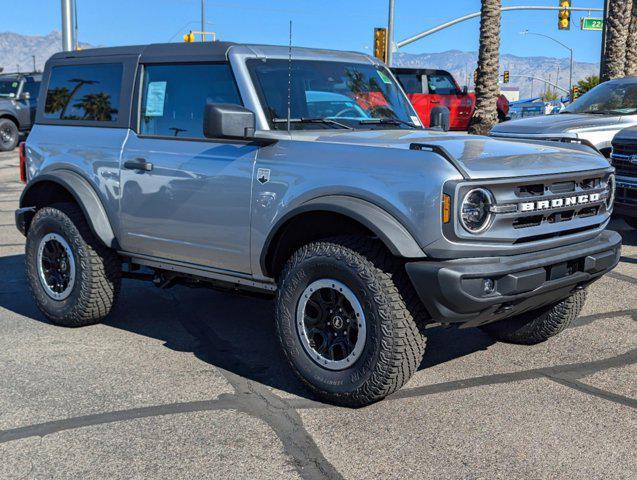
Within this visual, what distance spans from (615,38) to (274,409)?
16992 millimetres

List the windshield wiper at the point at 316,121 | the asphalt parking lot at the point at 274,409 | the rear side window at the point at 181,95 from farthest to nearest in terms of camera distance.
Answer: the rear side window at the point at 181,95 → the windshield wiper at the point at 316,121 → the asphalt parking lot at the point at 274,409

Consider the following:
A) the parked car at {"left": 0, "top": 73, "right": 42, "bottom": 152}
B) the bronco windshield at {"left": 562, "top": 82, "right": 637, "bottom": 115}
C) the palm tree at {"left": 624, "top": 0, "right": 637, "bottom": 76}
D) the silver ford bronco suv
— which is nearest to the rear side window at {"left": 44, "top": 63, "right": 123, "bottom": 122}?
the silver ford bronco suv

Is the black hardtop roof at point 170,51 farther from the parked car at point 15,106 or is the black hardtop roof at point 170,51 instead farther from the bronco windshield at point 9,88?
the bronco windshield at point 9,88

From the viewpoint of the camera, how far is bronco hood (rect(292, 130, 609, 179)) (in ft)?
13.5

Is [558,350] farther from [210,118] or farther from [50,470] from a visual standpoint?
[50,470]

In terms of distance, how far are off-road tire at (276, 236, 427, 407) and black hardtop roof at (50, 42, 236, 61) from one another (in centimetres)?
152

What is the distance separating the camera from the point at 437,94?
75.5 feet

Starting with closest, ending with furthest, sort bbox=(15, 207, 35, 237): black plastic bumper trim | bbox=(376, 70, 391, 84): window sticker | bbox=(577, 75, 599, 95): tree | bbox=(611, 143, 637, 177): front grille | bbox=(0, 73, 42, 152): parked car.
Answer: bbox=(376, 70, 391, 84): window sticker
bbox=(15, 207, 35, 237): black plastic bumper trim
bbox=(611, 143, 637, 177): front grille
bbox=(0, 73, 42, 152): parked car
bbox=(577, 75, 599, 95): tree

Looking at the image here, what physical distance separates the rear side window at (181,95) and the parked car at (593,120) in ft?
18.8

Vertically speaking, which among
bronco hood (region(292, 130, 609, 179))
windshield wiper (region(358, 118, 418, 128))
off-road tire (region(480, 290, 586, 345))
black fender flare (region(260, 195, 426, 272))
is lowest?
off-road tire (region(480, 290, 586, 345))

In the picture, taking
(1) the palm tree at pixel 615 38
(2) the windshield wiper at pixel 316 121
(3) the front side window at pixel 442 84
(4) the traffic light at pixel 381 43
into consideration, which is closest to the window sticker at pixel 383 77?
(2) the windshield wiper at pixel 316 121

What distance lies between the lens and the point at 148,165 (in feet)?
17.4

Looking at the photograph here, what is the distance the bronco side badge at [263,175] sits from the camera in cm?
467

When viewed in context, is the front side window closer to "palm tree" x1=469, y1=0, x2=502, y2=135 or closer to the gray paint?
"palm tree" x1=469, y1=0, x2=502, y2=135
